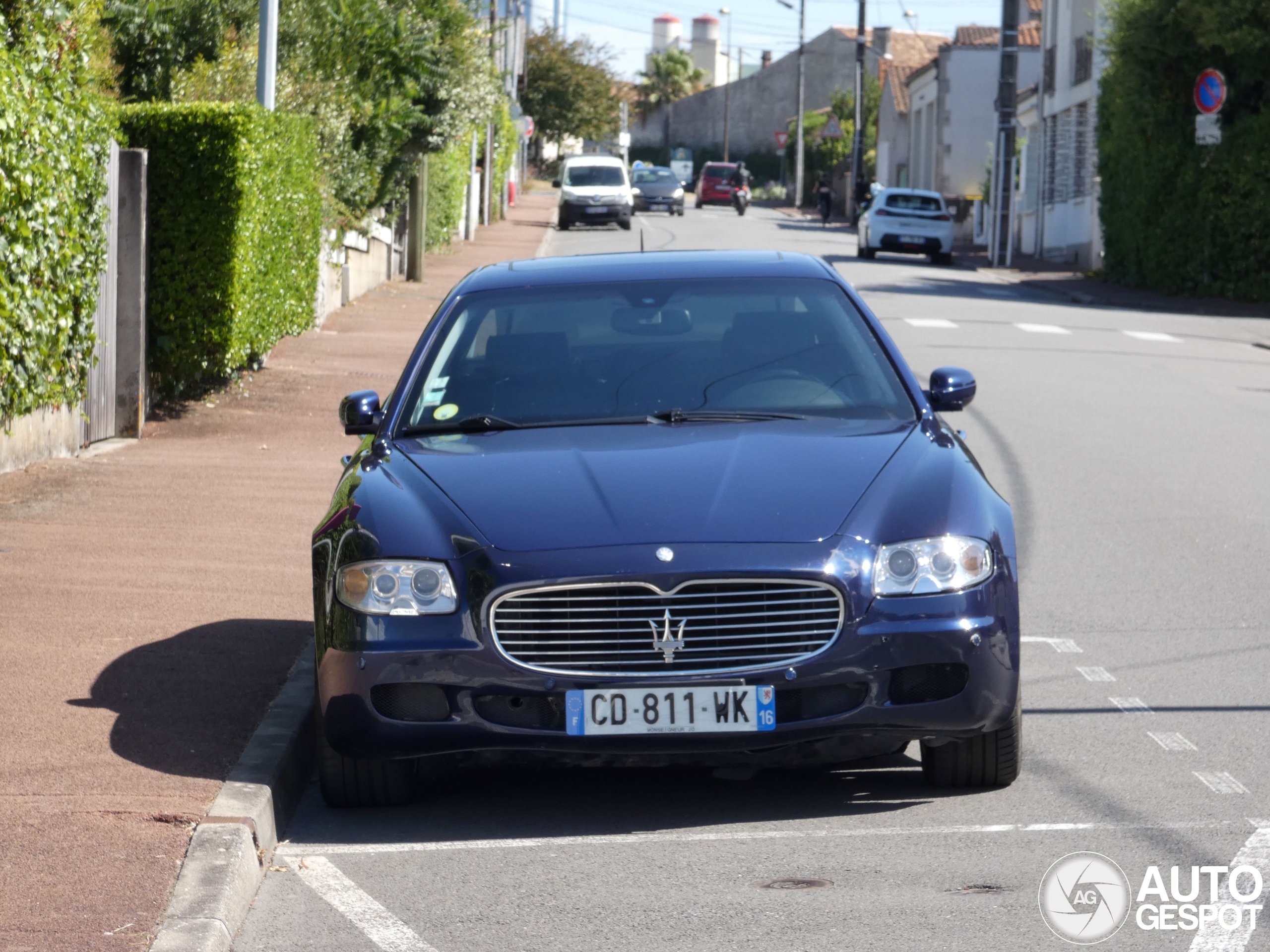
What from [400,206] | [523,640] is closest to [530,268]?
[523,640]

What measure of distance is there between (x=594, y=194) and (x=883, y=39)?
59679 millimetres

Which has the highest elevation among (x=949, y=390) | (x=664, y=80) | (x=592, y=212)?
(x=664, y=80)

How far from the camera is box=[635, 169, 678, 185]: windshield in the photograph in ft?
195

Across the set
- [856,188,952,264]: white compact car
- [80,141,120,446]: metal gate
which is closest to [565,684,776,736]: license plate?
[80,141,120,446]: metal gate

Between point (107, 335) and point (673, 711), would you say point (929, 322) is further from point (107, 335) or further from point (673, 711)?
point (673, 711)

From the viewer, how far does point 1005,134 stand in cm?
3841

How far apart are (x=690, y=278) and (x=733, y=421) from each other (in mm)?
874

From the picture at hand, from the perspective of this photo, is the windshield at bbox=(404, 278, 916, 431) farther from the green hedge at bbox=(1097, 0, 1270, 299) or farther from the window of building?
the window of building

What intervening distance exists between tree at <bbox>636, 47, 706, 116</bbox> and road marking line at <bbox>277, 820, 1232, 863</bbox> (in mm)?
126867

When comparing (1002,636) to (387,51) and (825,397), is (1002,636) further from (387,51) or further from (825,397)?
(387,51)

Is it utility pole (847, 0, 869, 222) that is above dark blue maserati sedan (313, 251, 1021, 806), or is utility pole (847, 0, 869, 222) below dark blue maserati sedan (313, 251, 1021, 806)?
above

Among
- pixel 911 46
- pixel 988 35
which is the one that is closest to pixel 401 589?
pixel 988 35

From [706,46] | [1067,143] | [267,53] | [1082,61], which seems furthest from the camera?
[706,46]

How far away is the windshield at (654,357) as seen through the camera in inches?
241
